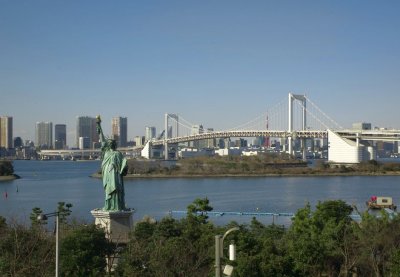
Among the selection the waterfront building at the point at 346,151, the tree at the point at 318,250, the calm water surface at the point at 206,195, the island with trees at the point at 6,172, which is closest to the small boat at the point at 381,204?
the calm water surface at the point at 206,195

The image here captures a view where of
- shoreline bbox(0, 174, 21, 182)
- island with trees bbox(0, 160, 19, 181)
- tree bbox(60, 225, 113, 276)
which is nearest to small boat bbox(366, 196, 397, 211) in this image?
tree bbox(60, 225, 113, 276)

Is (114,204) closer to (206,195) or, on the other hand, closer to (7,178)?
(206,195)

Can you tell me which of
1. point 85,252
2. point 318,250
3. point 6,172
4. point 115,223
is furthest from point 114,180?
point 6,172

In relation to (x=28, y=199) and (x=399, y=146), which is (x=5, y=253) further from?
(x=399, y=146)

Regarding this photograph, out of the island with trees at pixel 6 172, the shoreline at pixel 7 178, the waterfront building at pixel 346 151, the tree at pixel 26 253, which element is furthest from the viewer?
the waterfront building at pixel 346 151

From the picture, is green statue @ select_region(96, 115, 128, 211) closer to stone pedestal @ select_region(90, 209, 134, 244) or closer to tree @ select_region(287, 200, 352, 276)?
stone pedestal @ select_region(90, 209, 134, 244)

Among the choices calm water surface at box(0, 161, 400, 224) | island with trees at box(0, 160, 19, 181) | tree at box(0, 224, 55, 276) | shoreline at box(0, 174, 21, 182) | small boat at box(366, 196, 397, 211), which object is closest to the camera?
tree at box(0, 224, 55, 276)

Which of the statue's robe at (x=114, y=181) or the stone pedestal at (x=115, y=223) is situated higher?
the statue's robe at (x=114, y=181)

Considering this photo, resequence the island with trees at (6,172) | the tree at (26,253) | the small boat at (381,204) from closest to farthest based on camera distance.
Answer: the tree at (26,253)
the small boat at (381,204)
the island with trees at (6,172)

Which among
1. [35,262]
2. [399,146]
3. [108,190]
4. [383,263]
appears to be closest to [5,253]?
[35,262]

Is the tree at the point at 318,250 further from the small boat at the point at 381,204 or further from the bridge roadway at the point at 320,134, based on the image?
the bridge roadway at the point at 320,134
